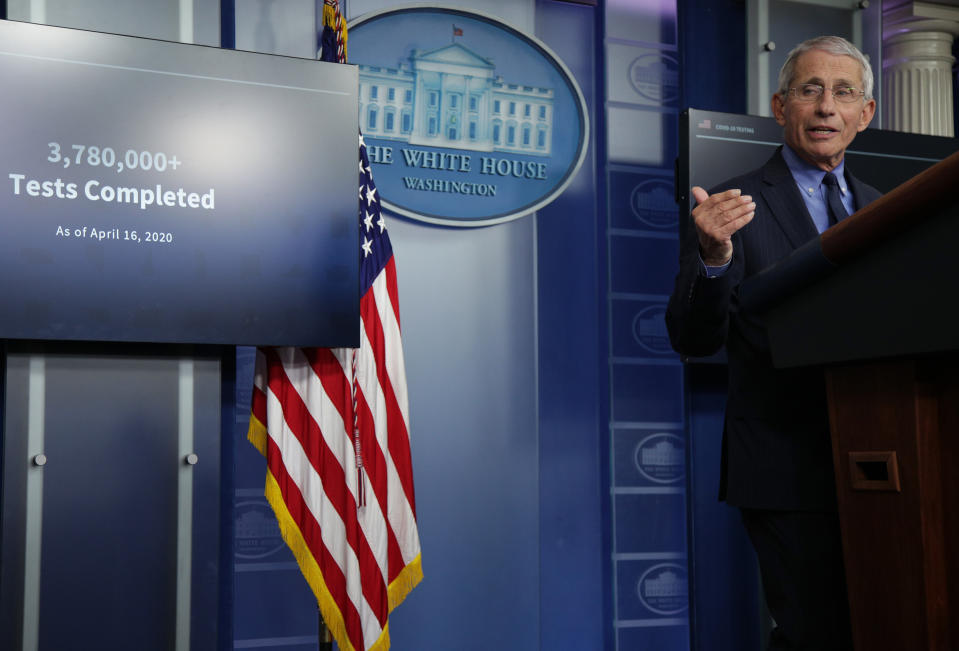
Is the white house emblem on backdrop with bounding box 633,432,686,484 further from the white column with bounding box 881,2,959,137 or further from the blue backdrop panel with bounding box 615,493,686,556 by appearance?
the white column with bounding box 881,2,959,137

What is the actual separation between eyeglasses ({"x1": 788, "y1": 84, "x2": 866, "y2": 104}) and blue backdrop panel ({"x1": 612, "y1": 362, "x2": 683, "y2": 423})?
1492 mm

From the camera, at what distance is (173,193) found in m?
2.01

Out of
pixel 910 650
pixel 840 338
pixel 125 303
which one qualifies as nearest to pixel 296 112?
pixel 125 303

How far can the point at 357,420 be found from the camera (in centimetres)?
233

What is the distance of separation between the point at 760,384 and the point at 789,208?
0.34 m

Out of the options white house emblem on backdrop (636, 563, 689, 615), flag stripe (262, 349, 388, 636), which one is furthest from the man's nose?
white house emblem on backdrop (636, 563, 689, 615)

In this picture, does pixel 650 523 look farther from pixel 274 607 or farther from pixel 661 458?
pixel 274 607

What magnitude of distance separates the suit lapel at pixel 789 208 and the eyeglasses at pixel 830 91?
176 millimetres

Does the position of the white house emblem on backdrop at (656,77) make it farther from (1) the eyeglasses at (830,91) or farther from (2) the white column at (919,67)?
(1) the eyeglasses at (830,91)

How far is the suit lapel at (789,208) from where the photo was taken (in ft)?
5.26

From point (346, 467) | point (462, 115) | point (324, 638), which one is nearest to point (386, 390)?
point (346, 467)

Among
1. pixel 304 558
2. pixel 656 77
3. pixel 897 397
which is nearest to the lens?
pixel 897 397

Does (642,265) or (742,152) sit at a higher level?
(742,152)

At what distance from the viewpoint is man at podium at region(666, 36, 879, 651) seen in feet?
4.36
